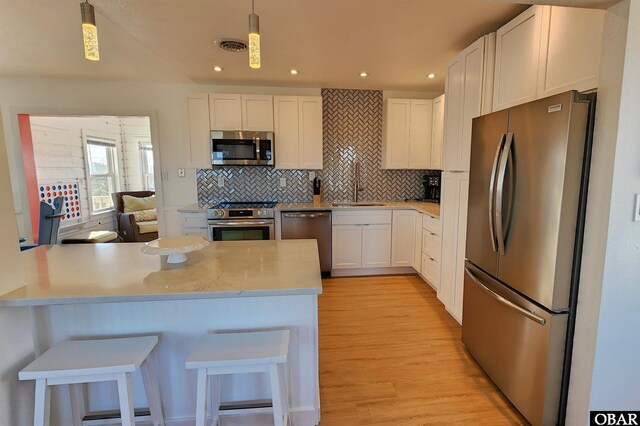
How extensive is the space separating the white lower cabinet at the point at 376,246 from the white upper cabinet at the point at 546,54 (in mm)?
1966

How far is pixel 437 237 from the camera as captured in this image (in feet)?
10.4

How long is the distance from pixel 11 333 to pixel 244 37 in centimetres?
237

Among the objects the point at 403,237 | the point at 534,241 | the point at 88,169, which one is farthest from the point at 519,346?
the point at 88,169

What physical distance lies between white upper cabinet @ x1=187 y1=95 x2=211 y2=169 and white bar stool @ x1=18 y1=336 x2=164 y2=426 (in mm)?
2793

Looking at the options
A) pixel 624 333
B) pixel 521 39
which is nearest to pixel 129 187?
pixel 521 39

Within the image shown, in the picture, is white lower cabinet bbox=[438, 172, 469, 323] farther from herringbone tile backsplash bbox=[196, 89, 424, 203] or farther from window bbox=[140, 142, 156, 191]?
window bbox=[140, 142, 156, 191]

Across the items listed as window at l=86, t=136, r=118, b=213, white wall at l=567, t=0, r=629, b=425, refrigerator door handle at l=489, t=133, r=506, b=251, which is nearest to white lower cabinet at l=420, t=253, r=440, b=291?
refrigerator door handle at l=489, t=133, r=506, b=251

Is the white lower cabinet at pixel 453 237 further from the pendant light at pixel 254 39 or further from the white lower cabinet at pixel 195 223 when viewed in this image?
the white lower cabinet at pixel 195 223

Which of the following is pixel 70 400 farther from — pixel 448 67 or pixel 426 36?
pixel 448 67

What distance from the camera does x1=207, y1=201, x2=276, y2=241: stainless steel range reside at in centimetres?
352

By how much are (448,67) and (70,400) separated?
11.4ft

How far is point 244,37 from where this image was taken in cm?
248

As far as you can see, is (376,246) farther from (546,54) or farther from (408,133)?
(546,54)

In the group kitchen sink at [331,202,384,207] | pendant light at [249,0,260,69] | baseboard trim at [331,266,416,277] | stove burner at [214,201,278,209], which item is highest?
pendant light at [249,0,260,69]
